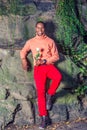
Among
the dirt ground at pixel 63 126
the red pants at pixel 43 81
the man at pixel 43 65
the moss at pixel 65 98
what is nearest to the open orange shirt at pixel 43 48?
the man at pixel 43 65

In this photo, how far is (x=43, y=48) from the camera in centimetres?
749

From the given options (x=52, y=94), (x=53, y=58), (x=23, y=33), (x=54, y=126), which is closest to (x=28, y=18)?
(x=23, y=33)

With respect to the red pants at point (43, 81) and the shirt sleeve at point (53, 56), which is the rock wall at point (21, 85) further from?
the shirt sleeve at point (53, 56)

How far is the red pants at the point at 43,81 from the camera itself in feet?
24.1

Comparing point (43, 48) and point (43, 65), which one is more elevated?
point (43, 48)

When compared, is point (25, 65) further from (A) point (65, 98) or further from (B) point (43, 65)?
(A) point (65, 98)

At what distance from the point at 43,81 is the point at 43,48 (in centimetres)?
64

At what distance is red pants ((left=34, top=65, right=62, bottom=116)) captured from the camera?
7.34 metres

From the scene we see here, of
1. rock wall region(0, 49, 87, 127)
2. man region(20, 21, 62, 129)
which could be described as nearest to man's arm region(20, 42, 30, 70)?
man region(20, 21, 62, 129)

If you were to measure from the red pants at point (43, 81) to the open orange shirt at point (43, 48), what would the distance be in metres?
0.19

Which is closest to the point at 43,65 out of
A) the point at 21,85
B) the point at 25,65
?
the point at 25,65

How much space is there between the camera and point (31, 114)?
7.61m

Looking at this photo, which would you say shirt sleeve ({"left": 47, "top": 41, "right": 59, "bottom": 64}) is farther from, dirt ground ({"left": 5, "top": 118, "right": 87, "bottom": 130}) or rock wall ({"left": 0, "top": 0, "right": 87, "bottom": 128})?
dirt ground ({"left": 5, "top": 118, "right": 87, "bottom": 130})

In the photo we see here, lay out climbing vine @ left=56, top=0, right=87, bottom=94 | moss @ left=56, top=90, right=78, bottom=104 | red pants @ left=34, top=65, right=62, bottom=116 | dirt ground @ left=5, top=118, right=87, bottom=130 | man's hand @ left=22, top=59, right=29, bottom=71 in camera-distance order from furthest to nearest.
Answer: climbing vine @ left=56, top=0, right=87, bottom=94
moss @ left=56, top=90, right=78, bottom=104
man's hand @ left=22, top=59, right=29, bottom=71
dirt ground @ left=5, top=118, right=87, bottom=130
red pants @ left=34, top=65, right=62, bottom=116
